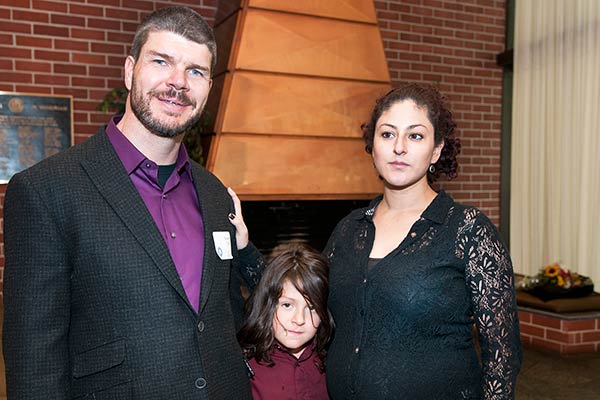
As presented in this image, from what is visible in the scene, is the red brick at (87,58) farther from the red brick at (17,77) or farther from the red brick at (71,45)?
the red brick at (17,77)

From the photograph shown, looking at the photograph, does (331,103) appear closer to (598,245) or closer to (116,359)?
(598,245)

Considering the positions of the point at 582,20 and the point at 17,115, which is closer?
the point at 17,115

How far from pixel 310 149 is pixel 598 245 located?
7.89 ft

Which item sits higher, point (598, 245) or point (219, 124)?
point (219, 124)

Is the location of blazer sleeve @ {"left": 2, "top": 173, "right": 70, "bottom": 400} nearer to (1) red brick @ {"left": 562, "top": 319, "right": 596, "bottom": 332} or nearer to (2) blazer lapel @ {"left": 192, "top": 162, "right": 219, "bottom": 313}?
(2) blazer lapel @ {"left": 192, "top": 162, "right": 219, "bottom": 313}

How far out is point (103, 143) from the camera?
1309 millimetres

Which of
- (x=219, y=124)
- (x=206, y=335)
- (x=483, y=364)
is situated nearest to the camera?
(x=206, y=335)

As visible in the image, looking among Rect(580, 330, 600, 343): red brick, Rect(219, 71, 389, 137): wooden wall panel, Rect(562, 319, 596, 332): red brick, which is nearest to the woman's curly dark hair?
Rect(219, 71, 389, 137): wooden wall panel

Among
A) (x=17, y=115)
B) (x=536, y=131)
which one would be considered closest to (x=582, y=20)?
(x=536, y=131)

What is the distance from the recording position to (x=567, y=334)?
360cm

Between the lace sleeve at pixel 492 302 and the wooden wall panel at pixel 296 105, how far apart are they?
2046 millimetres

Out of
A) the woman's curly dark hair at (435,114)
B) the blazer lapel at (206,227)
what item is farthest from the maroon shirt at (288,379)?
the woman's curly dark hair at (435,114)

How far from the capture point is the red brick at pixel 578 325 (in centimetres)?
360

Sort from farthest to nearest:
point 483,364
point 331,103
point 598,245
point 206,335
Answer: point 598,245 < point 331,103 < point 483,364 < point 206,335
